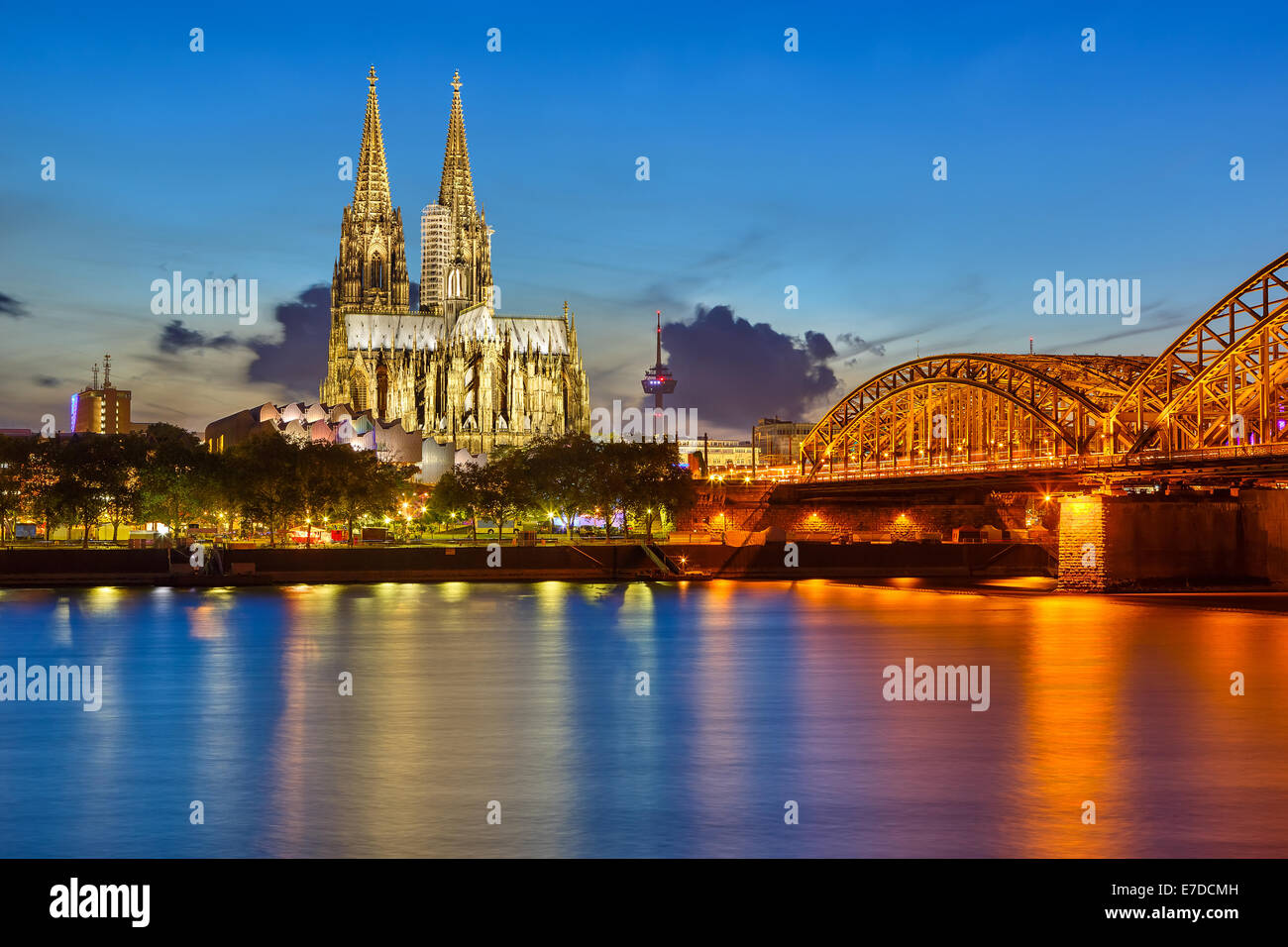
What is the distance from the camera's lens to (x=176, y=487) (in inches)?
3307

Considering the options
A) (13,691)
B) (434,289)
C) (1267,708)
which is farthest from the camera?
(434,289)

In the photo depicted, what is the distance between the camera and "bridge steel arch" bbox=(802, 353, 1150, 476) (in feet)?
267

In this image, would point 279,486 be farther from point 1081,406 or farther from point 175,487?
point 1081,406

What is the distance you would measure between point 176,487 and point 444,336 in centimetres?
8847

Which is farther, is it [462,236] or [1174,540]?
[462,236]

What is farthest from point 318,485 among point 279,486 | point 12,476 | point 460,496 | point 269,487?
point 12,476

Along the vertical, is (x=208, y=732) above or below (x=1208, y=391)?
below

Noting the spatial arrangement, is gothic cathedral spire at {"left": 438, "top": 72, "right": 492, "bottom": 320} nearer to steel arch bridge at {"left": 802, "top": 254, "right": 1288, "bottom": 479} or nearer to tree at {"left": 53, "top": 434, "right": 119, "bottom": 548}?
steel arch bridge at {"left": 802, "top": 254, "right": 1288, "bottom": 479}

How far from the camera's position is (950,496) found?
8269cm

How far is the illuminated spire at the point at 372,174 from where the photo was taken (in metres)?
A: 173

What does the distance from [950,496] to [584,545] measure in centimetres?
2104

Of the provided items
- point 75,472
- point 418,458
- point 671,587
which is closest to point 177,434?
point 418,458

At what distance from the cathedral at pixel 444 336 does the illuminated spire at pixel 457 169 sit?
0.12 meters
